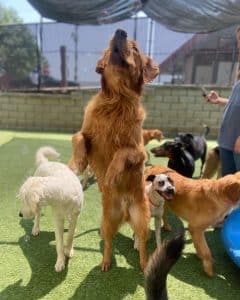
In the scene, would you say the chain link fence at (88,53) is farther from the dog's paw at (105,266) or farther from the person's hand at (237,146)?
the dog's paw at (105,266)

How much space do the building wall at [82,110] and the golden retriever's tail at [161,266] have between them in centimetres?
804

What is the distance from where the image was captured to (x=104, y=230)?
8.48 ft

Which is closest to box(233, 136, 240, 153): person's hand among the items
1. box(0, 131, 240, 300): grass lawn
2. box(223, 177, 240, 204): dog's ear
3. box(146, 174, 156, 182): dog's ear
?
box(223, 177, 240, 204): dog's ear

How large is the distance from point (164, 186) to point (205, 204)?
379 millimetres

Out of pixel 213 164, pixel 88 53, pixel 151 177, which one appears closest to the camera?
pixel 151 177

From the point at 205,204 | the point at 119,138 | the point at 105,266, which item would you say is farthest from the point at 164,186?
the point at 105,266

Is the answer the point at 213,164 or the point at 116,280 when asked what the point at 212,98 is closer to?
the point at 213,164

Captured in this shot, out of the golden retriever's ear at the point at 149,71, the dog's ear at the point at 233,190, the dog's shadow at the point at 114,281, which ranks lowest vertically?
the dog's shadow at the point at 114,281

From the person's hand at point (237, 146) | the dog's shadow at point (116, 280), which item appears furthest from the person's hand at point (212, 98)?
the dog's shadow at point (116, 280)

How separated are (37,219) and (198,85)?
302 inches

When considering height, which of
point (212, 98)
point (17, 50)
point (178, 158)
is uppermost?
point (17, 50)

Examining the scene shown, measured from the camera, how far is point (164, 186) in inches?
107

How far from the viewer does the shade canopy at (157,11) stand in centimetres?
814

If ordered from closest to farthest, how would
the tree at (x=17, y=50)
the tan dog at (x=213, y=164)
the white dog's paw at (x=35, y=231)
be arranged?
the white dog's paw at (x=35, y=231)
the tan dog at (x=213, y=164)
the tree at (x=17, y=50)
